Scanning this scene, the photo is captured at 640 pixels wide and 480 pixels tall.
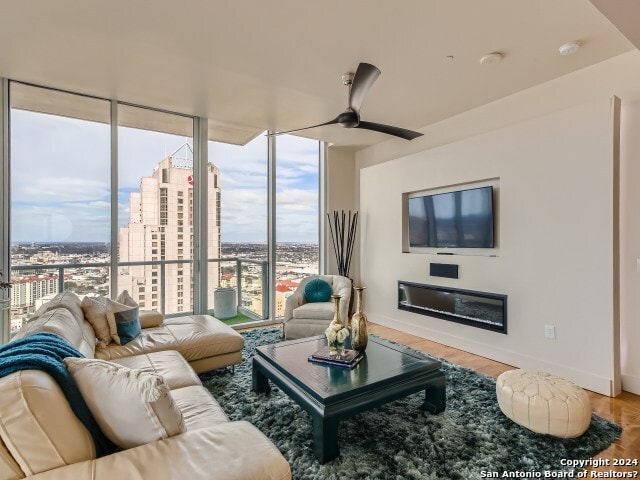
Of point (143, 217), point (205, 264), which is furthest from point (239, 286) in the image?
point (143, 217)

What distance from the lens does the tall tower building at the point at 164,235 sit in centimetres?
422

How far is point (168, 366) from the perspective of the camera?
2.41 m

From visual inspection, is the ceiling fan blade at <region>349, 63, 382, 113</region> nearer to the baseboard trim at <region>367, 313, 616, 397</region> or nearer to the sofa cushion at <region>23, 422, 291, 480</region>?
the sofa cushion at <region>23, 422, 291, 480</region>

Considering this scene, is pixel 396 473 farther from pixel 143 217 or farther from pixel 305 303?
pixel 143 217

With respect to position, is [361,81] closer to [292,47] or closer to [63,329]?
[292,47]

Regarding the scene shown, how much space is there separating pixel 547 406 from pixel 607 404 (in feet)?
3.44

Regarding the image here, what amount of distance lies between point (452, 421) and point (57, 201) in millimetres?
4401

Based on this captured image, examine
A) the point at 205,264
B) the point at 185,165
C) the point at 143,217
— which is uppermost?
the point at 185,165

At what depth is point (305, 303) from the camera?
452cm

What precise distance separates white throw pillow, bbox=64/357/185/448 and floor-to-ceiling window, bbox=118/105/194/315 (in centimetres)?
322

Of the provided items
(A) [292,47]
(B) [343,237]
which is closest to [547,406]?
(A) [292,47]

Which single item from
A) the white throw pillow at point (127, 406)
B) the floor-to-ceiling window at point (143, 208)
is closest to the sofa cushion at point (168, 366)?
the white throw pillow at point (127, 406)

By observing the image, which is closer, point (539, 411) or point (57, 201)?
point (539, 411)

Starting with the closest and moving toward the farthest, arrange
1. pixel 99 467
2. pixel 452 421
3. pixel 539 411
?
pixel 99 467
pixel 539 411
pixel 452 421
